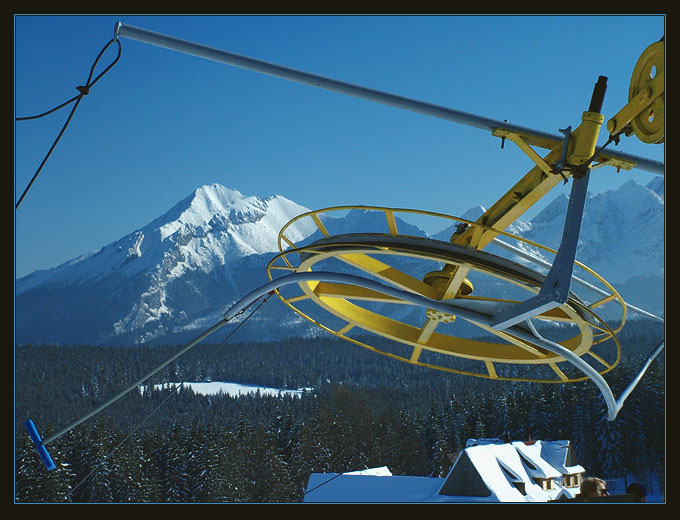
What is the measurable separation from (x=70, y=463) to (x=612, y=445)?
49.6 meters

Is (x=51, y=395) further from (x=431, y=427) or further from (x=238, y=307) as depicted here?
(x=238, y=307)

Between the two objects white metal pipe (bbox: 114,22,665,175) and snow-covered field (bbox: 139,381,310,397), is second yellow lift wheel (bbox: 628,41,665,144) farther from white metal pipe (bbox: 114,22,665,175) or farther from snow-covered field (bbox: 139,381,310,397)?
snow-covered field (bbox: 139,381,310,397)

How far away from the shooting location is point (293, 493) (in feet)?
223

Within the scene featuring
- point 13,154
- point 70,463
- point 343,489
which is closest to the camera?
point 13,154

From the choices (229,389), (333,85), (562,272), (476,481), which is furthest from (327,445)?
(229,389)

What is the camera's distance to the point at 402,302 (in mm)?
11664

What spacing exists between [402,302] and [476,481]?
107 feet

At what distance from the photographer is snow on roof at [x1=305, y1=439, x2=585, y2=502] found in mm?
35594

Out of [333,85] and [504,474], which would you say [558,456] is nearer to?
[504,474]

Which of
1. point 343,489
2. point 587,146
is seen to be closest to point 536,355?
point 587,146

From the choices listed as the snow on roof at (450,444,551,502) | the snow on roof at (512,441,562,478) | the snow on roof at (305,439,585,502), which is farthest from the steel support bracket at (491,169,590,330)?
the snow on roof at (512,441,562,478)

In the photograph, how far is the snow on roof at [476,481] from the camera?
117ft

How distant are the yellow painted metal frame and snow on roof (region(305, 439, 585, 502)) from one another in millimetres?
22703

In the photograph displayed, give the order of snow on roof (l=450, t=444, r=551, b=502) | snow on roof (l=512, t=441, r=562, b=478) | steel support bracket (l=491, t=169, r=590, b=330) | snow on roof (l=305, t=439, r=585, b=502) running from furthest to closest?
1. snow on roof (l=512, t=441, r=562, b=478)
2. snow on roof (l=450, t=444, r=551, b=502)
3. snow on roof (l=305, t=439, r=585, b=502)
4. steel support bracket (l=491, t=169, r=590, b=330)
